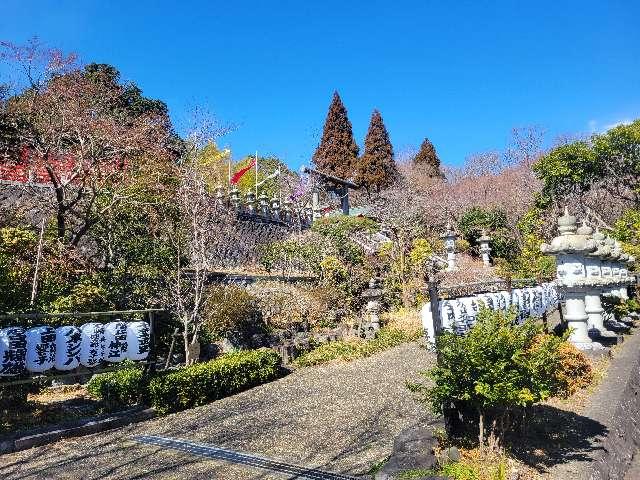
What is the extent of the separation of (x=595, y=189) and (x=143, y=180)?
21.9 metres

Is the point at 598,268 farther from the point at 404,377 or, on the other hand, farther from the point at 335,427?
the point at 335,427

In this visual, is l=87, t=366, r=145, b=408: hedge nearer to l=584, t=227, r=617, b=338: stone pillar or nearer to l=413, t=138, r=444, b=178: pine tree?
l=584, t=227, r=617, b=338: stone pillar

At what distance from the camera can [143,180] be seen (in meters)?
13.7

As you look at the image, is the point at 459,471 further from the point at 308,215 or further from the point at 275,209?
the point at 308,215

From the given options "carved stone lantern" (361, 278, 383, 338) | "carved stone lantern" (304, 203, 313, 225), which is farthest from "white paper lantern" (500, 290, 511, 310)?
"carved stone lantern" (304, 203, 313, 225)

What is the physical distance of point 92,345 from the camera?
7.97 meters

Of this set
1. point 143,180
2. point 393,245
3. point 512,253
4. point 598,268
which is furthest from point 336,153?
point 598,268

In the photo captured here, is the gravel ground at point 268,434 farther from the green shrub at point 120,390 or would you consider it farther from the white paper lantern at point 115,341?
the white paper lantern at point 115,341

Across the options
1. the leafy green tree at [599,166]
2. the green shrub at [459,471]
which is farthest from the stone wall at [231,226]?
the leafy green tree at [599,166]

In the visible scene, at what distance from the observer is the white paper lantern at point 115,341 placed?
8.15m

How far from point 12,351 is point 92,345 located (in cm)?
113

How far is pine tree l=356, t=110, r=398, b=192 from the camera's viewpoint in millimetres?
37156

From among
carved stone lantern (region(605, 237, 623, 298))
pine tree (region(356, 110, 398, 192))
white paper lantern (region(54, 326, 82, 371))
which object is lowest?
white paper lantern (region(54, 326, 82, 371))

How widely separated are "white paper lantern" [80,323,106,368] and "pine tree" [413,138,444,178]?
38282 mm
